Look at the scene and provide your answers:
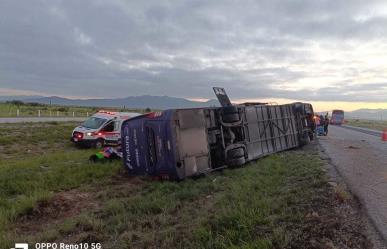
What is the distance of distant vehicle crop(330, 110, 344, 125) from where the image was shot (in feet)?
221

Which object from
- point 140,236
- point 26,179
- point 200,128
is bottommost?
point 140,236

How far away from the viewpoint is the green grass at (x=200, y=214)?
5.52m

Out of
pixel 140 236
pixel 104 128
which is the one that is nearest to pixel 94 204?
pixel 140 236

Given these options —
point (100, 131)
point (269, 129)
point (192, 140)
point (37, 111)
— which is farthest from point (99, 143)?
point (37, 111)

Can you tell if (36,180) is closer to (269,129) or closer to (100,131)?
(269,129)

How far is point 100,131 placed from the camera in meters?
20.6

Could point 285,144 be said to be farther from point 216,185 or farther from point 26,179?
point 26,179

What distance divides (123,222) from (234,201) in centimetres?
213

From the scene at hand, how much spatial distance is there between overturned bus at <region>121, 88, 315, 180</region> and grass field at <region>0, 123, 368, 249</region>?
444mm

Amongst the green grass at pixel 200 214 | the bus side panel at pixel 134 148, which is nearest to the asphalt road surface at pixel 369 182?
the green grass at pixel 200 214

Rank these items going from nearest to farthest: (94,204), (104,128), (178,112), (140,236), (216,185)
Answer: (140,236)
(94,204)
(216,185)
(178,112)
(104,128)

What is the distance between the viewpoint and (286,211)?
6207mm

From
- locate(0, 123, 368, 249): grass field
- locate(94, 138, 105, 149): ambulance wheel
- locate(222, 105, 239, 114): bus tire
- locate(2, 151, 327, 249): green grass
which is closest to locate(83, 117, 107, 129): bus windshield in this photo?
locate(94, 138, 105, 149): ambulance wheel

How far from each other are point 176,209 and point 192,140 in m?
3.27
